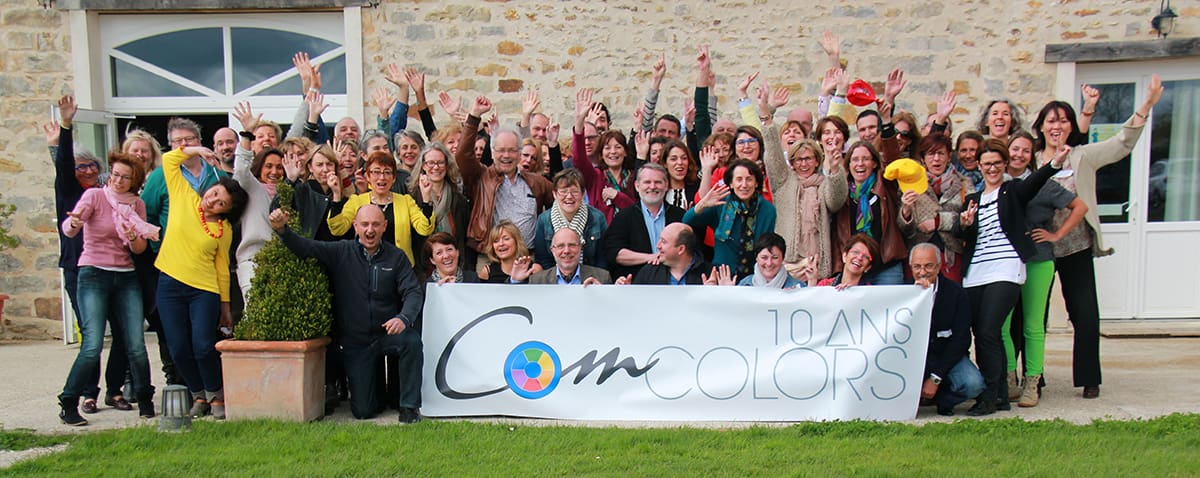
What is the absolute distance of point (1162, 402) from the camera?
5.35 meters

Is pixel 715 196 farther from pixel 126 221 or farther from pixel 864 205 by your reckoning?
pixel 126 221

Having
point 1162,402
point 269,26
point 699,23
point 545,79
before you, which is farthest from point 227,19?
point 1162,402

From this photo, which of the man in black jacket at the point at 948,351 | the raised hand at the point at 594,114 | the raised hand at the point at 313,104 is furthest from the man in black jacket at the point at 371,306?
the man in black jacket at the point at 948,351

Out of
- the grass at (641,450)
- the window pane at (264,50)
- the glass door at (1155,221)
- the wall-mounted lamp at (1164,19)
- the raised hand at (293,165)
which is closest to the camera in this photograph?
the grass at (641,450)

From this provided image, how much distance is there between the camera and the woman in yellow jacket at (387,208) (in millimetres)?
5203

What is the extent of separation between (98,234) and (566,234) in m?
2.55

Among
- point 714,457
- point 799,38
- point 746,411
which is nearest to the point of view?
point 714,457

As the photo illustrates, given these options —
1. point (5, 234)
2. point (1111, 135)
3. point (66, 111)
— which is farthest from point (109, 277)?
point (1111, 135)

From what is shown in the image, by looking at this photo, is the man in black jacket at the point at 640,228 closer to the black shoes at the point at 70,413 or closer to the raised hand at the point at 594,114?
Answer: the raised hand at the point at 594,114

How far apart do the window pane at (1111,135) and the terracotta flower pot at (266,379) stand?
7122 mm

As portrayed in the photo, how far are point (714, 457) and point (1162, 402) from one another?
3.05m

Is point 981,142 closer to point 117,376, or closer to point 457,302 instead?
point 457,302

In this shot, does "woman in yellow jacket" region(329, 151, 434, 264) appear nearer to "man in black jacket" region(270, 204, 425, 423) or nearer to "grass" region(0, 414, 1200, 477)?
"man in black jacket" region(270, 204, 425, 423)

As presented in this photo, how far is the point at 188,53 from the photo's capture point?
8.87 meters
